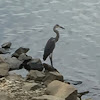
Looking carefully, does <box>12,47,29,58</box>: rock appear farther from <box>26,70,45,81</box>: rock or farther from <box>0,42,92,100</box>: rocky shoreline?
<box>26,70,45,81</box>: rock

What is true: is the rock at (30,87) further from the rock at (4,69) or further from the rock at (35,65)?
the rock at (35,65)

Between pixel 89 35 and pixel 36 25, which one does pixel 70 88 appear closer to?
pixel 89 35

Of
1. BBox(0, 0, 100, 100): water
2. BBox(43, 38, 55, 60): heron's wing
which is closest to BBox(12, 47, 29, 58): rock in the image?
BBox(0, 0, 100, 100): water

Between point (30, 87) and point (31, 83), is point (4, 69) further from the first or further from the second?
point (30, 87)

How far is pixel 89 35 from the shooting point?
2333cm

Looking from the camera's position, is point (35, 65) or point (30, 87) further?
point (35, 65)

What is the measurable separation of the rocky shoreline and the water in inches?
57.7

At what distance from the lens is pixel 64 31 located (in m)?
24.5

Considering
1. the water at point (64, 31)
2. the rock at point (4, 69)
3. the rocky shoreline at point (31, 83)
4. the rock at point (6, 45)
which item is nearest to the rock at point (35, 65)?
the rocky shoreline at point (31, 83)

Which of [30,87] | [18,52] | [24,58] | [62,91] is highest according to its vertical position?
[62,91]

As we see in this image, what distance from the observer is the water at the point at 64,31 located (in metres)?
19.0

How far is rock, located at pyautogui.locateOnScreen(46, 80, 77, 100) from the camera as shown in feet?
42.3

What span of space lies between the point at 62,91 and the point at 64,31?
1178 cm

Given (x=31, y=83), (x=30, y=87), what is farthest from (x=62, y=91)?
(x=31, y=83)
